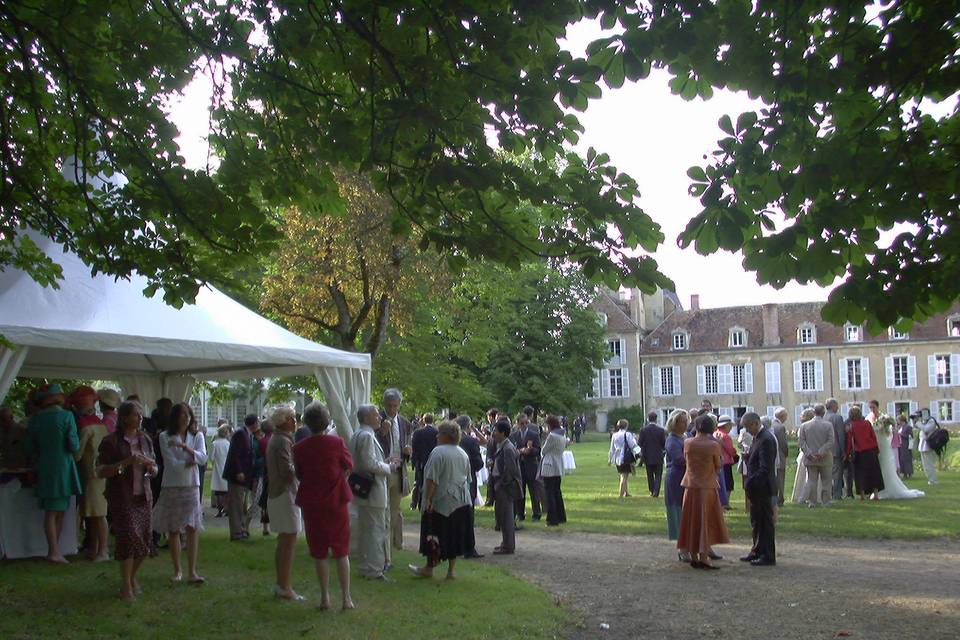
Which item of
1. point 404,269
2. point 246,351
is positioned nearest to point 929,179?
point 246,351

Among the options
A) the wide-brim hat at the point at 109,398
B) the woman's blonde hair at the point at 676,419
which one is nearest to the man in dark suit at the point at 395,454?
the wide-brim hat at the point at 109,398

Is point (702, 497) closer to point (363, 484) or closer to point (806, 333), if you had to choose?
point (363, 484)

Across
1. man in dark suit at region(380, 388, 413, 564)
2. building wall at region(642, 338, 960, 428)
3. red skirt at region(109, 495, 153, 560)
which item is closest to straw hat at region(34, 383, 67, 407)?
red skirt at region(109, 495, 153, 560)

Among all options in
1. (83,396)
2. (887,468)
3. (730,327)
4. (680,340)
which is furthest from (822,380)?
(83,396)

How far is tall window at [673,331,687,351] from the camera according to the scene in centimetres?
7088

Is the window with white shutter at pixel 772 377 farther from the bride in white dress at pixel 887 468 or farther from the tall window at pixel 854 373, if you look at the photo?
the bride in white dress at pixel 887 468

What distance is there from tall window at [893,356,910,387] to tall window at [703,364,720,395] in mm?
12284

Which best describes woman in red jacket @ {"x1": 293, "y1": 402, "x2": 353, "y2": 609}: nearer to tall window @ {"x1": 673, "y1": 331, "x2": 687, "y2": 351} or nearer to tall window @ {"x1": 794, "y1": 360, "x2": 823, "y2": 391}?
tall window @ {"x1": 794, "y1": 360, "x2": 823, "y2": 391}

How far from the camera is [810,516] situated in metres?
15.1

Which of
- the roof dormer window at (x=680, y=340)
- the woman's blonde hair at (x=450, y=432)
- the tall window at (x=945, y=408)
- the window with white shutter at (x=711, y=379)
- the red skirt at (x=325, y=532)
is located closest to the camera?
the red skirt at (x=325, y=532)

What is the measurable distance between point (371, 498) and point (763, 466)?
4677 mm

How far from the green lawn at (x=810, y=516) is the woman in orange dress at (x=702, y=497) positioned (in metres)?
3.12

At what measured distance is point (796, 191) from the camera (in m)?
5.14

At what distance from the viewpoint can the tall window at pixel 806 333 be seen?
6608cm
